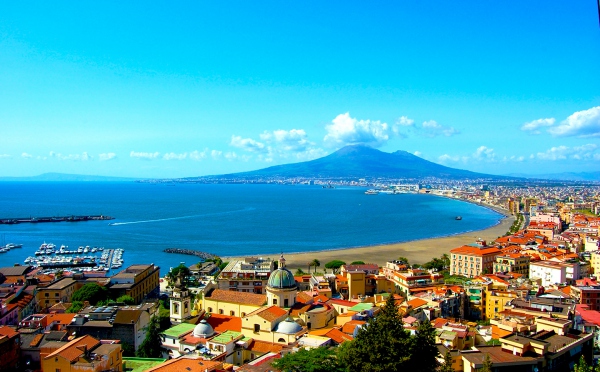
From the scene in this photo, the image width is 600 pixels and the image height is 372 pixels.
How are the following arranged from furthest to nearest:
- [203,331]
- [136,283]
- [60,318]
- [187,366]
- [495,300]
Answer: [136,283], [495,300], [60,318], [203,331], [187,366]

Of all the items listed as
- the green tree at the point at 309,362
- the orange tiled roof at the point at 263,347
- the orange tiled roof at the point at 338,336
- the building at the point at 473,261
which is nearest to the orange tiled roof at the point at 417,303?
the orange tiled roof at the point at 338,336

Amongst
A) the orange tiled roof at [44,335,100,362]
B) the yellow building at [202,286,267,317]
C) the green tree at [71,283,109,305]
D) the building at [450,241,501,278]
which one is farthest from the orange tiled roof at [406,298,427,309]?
the building at [450,241,501,278]

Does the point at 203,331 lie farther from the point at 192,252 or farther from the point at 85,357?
the point at 192,252

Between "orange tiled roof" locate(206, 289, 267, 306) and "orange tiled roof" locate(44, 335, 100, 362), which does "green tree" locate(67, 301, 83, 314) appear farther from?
"orange tiled roof" locate(44, 335, 100, 362)

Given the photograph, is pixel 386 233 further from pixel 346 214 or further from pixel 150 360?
pixel 150 360

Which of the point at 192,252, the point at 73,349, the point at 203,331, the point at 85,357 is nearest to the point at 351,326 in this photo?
the point at 203,331

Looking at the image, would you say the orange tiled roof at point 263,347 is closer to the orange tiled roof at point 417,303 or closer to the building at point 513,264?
the orange tiled roof at point 417,303

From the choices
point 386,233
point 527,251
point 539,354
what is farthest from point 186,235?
point 539,354
